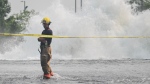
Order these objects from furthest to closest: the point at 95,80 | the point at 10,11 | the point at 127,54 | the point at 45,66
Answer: the point at 10,11
the point at 127,54
the point at 45,66
the point at 95,80

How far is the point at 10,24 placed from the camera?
6338 cm

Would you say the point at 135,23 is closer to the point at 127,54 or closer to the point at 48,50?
the point at 127,54

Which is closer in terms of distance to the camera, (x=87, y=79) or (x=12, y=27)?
(x=87, y=79)

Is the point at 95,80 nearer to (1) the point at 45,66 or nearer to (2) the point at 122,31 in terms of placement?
(1) the point at 45,66

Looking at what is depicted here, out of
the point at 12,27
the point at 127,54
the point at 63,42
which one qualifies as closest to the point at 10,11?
the point at 12,27

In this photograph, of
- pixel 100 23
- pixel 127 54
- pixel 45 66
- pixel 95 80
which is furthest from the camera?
pixel 100 23

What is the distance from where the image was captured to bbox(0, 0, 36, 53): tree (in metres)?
59.6

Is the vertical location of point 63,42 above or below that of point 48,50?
below

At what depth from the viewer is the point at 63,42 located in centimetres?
4597

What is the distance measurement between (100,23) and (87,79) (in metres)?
30.1

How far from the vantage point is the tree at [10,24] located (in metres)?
59.6

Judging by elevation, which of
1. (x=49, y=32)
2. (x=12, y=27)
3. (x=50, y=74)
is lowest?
(x=12, y=27)

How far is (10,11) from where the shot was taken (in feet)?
205

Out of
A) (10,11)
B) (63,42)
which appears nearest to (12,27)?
(10,11)
